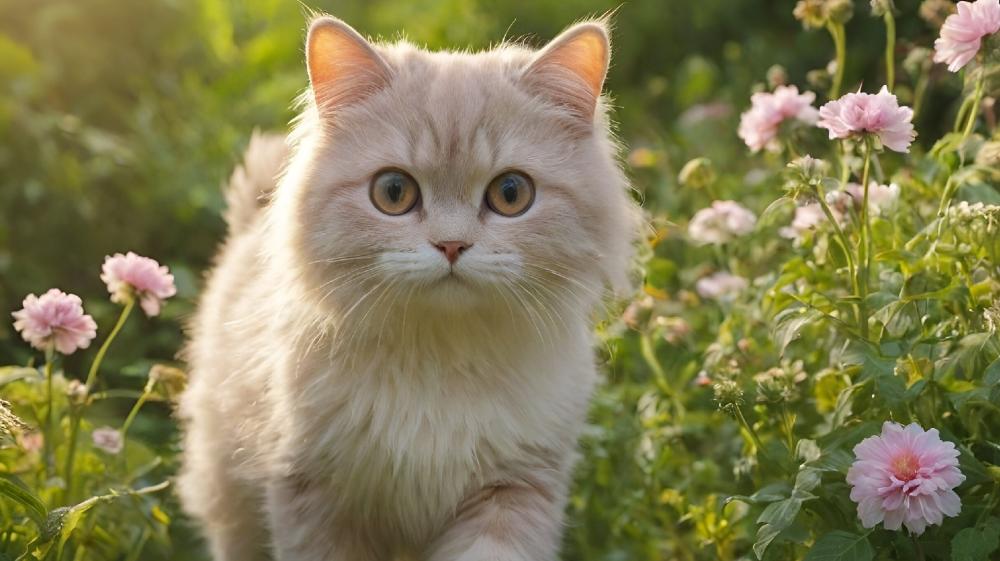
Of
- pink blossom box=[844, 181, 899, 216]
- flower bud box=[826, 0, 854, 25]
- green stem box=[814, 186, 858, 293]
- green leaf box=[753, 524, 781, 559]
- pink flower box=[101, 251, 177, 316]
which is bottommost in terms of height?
green leaf box=[753, 524, 781, 559]

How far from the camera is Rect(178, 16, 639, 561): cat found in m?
2.39

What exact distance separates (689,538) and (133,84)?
3.32 m

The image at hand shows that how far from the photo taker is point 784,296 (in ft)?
8.67

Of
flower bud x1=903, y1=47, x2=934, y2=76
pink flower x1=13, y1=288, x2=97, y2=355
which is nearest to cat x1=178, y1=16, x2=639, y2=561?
pink flower x1=13, y1=288, x2=97, y2=355

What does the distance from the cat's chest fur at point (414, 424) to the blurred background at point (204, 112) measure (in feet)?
2.56

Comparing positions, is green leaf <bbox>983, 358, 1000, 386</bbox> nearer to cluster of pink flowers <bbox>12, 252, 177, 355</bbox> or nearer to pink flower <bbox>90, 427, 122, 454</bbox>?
cluster of pink flowers <bbox>12, 252, 177, 355</bbox>

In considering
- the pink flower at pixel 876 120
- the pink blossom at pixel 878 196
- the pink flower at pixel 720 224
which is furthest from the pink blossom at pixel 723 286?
the pink flower at pixel 876 120

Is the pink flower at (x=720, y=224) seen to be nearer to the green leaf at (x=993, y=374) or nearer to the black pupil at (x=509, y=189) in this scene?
the black pupil at (x=509, y=189)

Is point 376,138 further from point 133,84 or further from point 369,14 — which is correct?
point 369,14

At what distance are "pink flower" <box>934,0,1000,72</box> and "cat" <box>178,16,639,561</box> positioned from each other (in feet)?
2.28

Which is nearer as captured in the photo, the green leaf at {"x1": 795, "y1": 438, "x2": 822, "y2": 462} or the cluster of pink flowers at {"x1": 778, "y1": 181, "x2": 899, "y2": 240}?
the green leaf at {"x1": 795, "y1": 438, "x2": 822, "y2": 462}

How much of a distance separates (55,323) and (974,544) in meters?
1.94

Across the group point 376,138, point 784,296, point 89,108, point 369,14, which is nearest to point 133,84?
point 89,108

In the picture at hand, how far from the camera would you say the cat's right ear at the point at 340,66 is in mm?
2516
